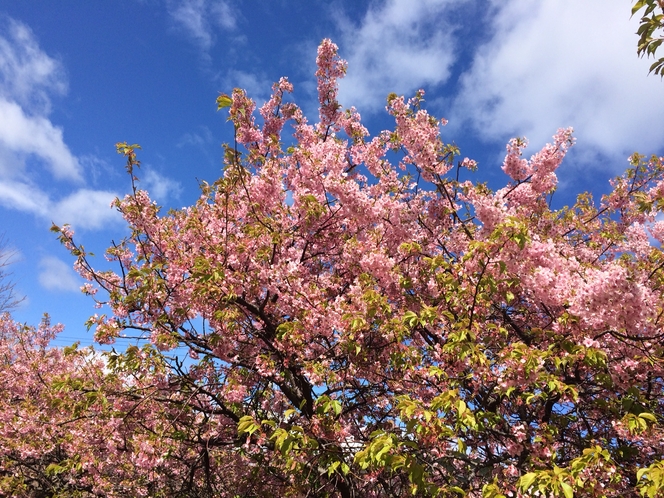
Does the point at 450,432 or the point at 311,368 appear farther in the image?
the point at 311,368

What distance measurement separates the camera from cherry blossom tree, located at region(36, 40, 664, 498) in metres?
3.92

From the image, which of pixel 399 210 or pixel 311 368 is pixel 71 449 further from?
pixel 399 210

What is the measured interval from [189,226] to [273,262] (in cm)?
139

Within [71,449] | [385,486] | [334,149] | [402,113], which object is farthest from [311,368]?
[71,449]

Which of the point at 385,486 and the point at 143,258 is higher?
the point at 143,258

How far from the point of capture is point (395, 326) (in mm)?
4453

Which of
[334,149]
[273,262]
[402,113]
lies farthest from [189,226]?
[402,113]

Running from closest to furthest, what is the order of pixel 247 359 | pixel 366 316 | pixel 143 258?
pixel 366 316 < pixel 247 359 < pixel 143 258

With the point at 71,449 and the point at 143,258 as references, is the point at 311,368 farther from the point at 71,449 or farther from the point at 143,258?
the point at 71,449

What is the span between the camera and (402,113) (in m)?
6.88

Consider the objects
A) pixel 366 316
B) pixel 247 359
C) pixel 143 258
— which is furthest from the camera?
pixel 143 258

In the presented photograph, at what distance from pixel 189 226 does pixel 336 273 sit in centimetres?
241

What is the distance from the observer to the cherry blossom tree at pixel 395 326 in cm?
392

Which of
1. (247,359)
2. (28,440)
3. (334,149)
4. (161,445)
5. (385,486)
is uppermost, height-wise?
(334,149)
